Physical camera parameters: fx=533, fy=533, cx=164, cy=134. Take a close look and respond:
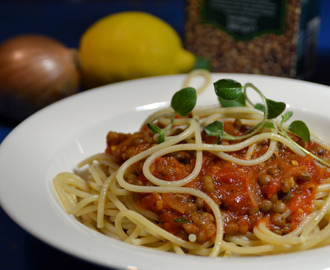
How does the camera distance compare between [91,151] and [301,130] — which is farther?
[91,151]

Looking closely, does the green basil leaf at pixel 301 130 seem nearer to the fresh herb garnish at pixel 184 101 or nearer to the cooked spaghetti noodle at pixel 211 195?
the cooked spaghetti noodle at pixel 211 195

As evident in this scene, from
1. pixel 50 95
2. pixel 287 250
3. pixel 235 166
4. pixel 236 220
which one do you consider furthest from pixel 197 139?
pixel 50 95

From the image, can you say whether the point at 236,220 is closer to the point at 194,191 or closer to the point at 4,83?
the point at 194,191

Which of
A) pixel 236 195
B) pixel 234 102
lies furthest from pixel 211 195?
pixel 234 102

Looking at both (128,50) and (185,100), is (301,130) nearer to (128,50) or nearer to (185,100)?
(185,100)

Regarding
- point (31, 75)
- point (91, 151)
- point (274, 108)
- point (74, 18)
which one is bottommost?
point (74, 18)

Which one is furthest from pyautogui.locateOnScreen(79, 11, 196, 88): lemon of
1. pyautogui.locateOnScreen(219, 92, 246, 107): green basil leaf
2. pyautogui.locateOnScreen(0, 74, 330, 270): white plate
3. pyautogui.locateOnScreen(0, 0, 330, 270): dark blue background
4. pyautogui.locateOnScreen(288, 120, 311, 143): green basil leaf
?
→ pyautogui.locateOnScreen(288, 120, 311, 143): green basil leaf

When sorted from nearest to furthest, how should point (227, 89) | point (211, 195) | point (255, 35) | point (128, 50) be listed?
point (211, 195)
point (227, 89)
point (128, 50)
point (255, 35)
